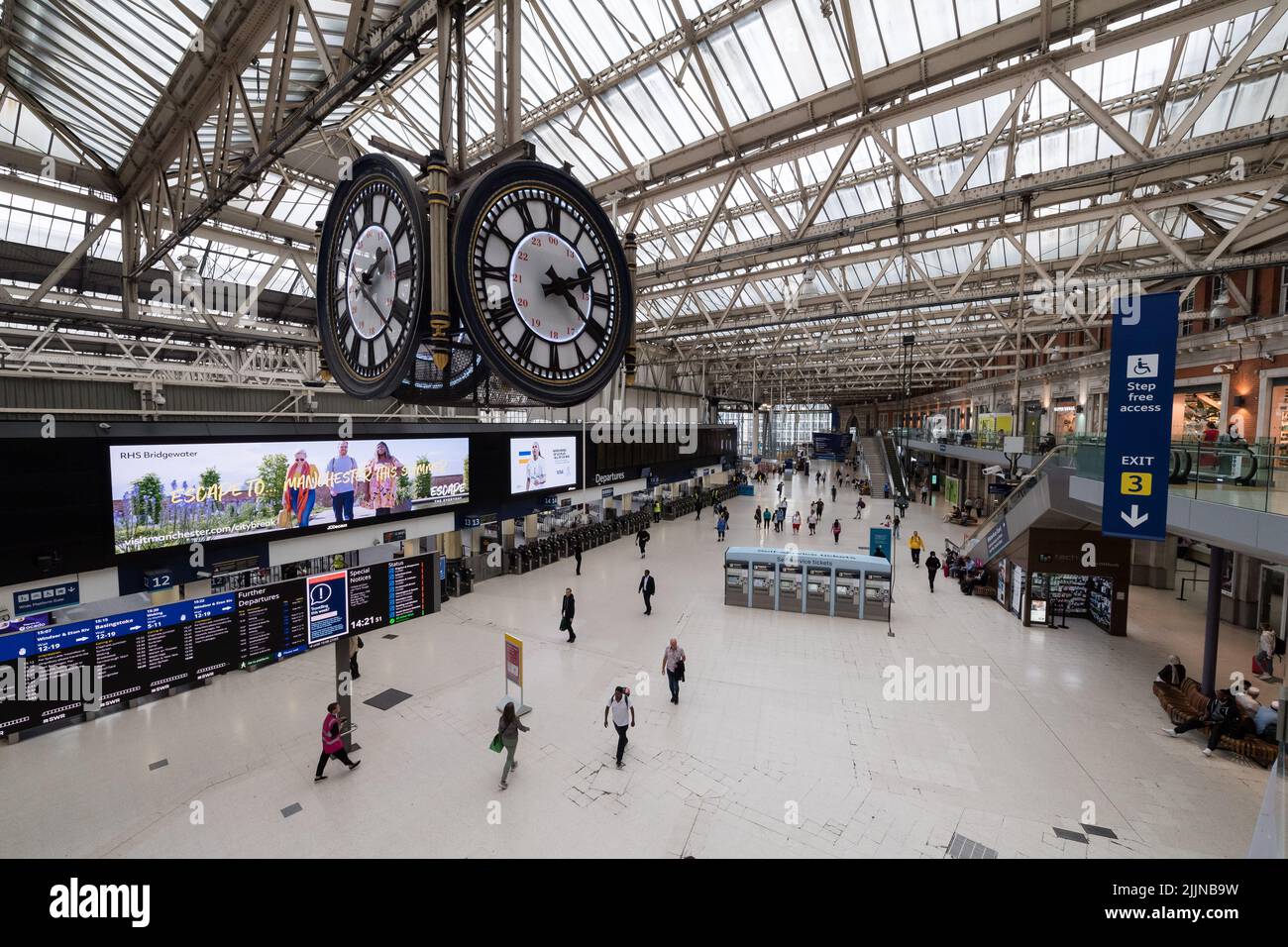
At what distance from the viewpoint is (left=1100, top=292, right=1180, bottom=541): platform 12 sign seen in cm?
664

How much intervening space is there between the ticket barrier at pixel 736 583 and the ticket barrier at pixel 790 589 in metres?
0.95

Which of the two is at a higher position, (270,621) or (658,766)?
(270,621)

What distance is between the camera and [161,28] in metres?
6.41

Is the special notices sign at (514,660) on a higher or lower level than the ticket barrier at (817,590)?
higher

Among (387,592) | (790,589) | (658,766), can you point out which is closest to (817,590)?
(790,589)

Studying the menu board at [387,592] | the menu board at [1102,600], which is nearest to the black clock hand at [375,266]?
the menu board at [387,592]

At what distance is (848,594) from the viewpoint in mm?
13984

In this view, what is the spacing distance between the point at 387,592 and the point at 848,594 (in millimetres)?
11650

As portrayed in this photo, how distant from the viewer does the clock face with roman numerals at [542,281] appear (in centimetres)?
196

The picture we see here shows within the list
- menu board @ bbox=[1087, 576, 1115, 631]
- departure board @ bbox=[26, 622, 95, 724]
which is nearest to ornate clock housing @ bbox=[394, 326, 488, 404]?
departure board @ bbox=[26, 622, 95, 724]

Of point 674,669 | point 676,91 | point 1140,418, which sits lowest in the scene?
point 674,669

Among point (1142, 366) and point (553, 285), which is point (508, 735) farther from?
point (1142, 366)

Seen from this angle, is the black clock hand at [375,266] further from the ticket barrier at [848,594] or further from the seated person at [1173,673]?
the ticket barrier at [848,594]
